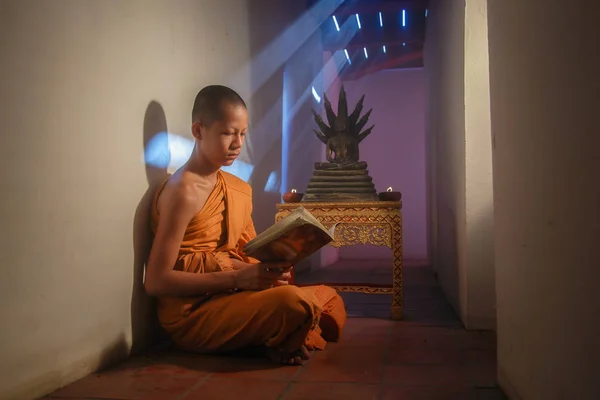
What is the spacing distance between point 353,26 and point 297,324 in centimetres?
555

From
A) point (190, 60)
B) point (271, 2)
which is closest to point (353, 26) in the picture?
point (271, 2)

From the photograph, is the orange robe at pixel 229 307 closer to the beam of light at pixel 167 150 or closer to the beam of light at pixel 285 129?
the beam of light at pixel 167 150

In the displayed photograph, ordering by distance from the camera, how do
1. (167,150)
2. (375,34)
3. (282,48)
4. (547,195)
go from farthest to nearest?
(375,34), (282,48), (167,150), (547,195)

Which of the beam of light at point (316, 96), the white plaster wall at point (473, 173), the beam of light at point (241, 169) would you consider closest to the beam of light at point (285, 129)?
the beam of light at point (241, 169)

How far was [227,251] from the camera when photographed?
8.91 feet

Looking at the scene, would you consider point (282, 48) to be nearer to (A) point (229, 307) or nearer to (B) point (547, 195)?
(A) point (229, 307)

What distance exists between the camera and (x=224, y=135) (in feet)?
8.39

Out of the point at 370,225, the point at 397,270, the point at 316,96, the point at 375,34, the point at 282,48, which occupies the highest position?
the point at 375,34

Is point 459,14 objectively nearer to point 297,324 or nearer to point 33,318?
point 297,324

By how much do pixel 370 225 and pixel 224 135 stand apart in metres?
1.40

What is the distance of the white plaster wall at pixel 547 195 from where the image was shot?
3.60 feet

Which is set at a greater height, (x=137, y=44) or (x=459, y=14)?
(x=459, y=14)

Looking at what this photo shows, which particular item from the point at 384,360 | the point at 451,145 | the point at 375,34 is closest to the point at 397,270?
the point at 451,145

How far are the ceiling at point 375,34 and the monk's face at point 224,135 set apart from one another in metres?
3.97
